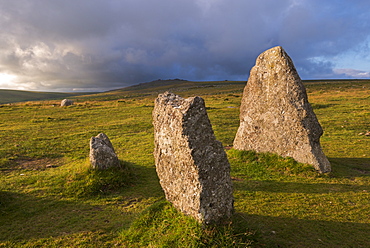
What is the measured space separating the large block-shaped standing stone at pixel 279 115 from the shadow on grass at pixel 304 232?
4.17 metres

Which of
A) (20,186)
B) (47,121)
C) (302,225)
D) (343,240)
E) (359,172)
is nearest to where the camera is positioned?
(343,240)

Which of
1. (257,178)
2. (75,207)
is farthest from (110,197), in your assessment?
(257,178)

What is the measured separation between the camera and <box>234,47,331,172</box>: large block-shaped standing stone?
436 inches

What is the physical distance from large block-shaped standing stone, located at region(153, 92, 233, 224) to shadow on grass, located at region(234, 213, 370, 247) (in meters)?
0.83

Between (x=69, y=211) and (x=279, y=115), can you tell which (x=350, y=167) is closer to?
(x=279, y=115)

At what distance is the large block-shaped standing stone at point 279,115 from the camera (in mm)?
11086

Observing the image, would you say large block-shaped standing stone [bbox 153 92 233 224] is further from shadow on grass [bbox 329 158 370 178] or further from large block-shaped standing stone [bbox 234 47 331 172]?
shadow on grass [bbox 329 158 370 178]

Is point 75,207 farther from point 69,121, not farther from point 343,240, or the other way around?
point 69,121

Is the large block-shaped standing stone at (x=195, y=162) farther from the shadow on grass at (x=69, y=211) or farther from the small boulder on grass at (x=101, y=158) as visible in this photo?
the small boulder on grass at (x=101, y=158)

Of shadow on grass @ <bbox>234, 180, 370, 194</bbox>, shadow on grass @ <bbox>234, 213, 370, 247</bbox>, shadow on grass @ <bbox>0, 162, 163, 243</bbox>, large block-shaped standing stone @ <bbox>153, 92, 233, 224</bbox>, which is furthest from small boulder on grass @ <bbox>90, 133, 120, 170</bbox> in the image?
shadow on grass @ <bbox>234, 213, 370, 247</bbox>

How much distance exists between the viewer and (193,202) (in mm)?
6047

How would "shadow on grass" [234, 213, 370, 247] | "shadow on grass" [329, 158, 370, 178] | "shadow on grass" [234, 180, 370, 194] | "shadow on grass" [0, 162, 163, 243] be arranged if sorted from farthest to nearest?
"shadow on grass" [329, 158, 370, 178]
"shadow on grass" [234, 180, 370, 194]
"shadow on grass" [0, 162, 163, 243]
"shadow on grass" [234, 213, 370, 247]

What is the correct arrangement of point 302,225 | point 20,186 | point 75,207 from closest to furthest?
point 302,225 < point 75,207 < point 20,186

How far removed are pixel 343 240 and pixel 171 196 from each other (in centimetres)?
482
